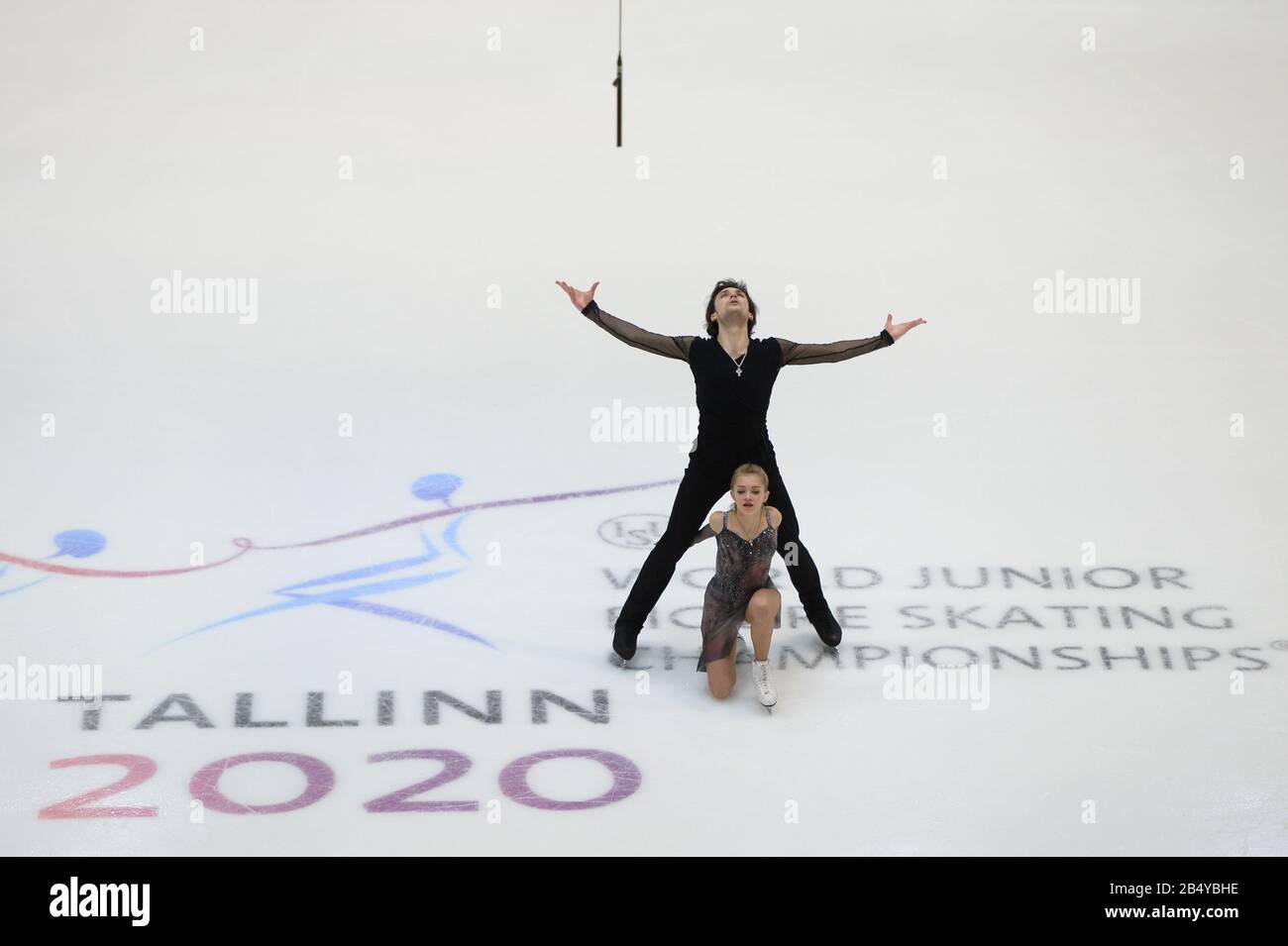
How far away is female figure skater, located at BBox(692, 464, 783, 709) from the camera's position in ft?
20.6

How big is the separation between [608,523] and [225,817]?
2.61m

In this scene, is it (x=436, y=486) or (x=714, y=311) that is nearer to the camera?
(x=714, y=311)

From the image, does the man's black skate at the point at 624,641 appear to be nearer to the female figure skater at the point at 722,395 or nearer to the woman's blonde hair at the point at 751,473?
the female figure skater at the point at 722,395

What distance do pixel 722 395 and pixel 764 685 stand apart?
3.18 feet

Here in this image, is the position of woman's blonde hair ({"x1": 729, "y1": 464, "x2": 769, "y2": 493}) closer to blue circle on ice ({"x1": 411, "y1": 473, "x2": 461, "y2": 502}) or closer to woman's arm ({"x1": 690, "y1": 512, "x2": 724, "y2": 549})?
woman's arm ({"x1": 690, "y1": 512, "x2": 724, "y2": 549})

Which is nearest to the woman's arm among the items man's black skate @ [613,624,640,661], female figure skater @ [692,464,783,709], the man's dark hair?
female figure skater @ [692,464,783,709]

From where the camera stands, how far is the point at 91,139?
1059 centimetres

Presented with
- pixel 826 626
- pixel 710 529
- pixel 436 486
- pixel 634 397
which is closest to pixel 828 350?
pixel 710 529

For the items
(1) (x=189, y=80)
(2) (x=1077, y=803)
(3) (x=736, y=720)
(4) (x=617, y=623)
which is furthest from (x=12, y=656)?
(1) (x=189, y=80)

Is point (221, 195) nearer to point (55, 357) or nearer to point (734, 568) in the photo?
point (55, 357)

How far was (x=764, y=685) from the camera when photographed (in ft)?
20.8

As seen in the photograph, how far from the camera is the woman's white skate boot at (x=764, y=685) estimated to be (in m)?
6.31

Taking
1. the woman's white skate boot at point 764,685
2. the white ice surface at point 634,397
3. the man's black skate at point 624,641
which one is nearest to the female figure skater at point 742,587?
the woman's white skate boot at point 764,685

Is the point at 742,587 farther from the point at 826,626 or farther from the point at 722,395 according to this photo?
the point at 722,395
